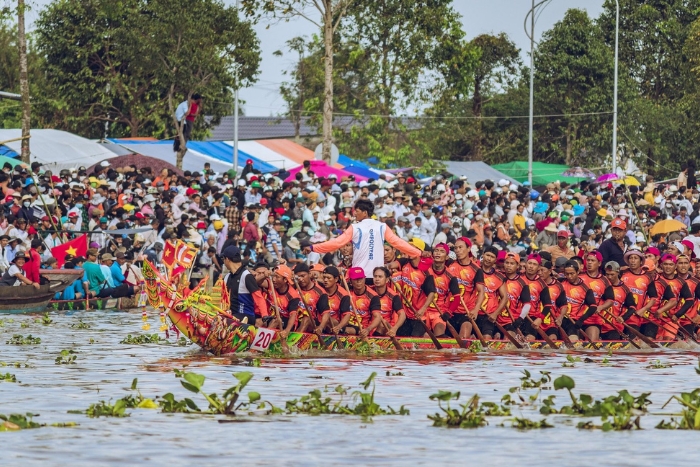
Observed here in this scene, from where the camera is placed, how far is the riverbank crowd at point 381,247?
652 inches

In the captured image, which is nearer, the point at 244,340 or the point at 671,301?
the point at 244,340

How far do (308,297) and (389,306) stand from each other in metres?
1.08

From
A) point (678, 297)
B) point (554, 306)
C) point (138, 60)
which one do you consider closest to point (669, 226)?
point (678, 297)

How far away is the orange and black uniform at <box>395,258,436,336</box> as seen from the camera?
16922 mm

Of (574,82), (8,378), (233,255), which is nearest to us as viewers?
(8,378)

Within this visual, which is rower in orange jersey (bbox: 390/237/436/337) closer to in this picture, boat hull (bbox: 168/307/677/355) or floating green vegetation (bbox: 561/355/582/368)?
boat hull (bbox: 168/307/677/355)

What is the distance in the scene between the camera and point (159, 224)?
24875mm

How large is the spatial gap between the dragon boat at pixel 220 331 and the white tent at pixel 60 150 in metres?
18.5

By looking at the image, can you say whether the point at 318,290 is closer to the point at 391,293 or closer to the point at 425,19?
the point at 391,293

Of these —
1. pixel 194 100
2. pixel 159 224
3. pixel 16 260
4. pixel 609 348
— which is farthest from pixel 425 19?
pixel 609 348

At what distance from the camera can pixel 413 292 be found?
55.9 feet

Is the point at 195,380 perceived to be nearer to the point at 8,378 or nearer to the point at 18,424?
the point at 18,424

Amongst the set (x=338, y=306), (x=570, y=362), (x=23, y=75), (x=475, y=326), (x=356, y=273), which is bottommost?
(x=570, y=362)

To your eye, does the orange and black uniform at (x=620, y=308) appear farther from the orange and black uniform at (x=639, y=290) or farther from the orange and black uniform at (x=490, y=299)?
the orange and black uniform at (x=490, y=299)
